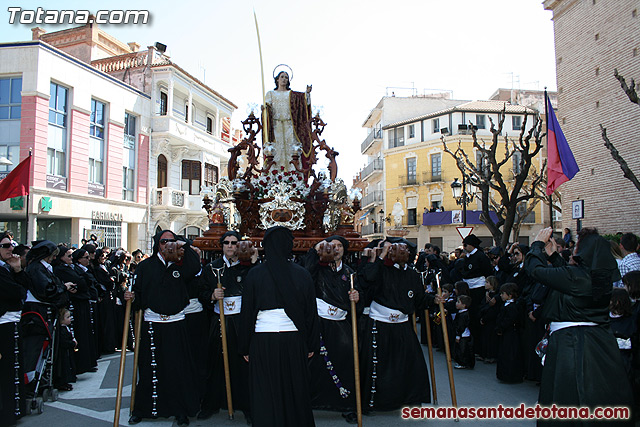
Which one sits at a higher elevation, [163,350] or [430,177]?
[430,177]

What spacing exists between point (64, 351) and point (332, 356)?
371cm

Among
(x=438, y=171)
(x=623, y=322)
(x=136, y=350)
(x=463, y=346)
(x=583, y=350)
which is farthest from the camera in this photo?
(x=438, y=171)

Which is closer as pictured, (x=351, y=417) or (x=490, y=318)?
(x=351, y=417)

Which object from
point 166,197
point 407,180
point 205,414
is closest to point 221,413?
point 205,414

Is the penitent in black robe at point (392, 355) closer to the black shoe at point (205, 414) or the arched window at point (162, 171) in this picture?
the black shoe at point (205, 414)

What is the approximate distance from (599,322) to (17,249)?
6.76 m

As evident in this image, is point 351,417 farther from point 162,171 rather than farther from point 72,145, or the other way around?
point 162,171

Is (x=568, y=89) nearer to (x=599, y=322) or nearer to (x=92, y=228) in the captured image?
(x=599, y=322)

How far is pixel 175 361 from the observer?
18.6 feet

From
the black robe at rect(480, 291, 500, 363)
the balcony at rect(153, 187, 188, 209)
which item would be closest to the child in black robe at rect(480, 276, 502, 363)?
the black robe at rect(480, 291, 500, 363)

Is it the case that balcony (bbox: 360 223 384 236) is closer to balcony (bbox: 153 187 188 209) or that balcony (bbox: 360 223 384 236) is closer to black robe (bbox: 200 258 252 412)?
balcony (bbox: 153 187 188 209)

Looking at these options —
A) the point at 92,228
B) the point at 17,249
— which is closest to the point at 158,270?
the point at 17,249

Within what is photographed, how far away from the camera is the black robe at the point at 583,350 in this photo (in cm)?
430

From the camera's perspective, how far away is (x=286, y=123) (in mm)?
9594
